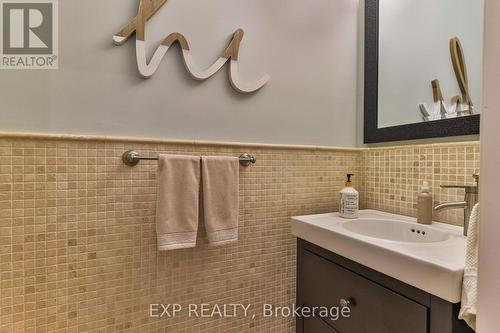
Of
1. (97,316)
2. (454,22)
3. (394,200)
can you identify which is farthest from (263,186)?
(454,22)

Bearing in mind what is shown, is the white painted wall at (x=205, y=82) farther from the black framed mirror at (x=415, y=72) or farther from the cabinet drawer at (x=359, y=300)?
the cabinet drawer at (x=359, y=300)

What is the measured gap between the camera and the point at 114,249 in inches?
35.8

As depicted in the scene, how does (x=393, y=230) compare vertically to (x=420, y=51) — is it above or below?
below

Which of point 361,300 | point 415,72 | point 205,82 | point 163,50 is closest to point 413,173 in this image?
point 415,72

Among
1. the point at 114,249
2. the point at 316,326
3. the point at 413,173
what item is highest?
the point at 413,173

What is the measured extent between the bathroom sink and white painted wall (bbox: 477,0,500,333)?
0.63 m

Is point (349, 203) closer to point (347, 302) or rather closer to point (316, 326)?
point (347, 302)

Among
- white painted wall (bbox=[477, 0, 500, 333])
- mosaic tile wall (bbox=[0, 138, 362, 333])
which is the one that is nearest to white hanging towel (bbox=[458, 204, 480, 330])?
white painted wall (bbox=[477, 0, 500, 333])

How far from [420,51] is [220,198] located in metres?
1.08

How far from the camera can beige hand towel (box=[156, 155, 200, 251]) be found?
0.90 m

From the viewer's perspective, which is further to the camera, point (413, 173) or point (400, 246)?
point (413, 173)

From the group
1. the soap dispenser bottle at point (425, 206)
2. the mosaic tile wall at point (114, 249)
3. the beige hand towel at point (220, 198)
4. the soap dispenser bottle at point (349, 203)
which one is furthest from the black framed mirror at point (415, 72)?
the beige hand towel at point (220, 198)

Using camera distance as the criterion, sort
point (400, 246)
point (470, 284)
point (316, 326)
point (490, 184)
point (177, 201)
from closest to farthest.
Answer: point (490, 184), point (470, 284), point (400, 246), point (177, 201), point (316, 326)

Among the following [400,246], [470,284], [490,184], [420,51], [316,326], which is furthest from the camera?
[420,51]
